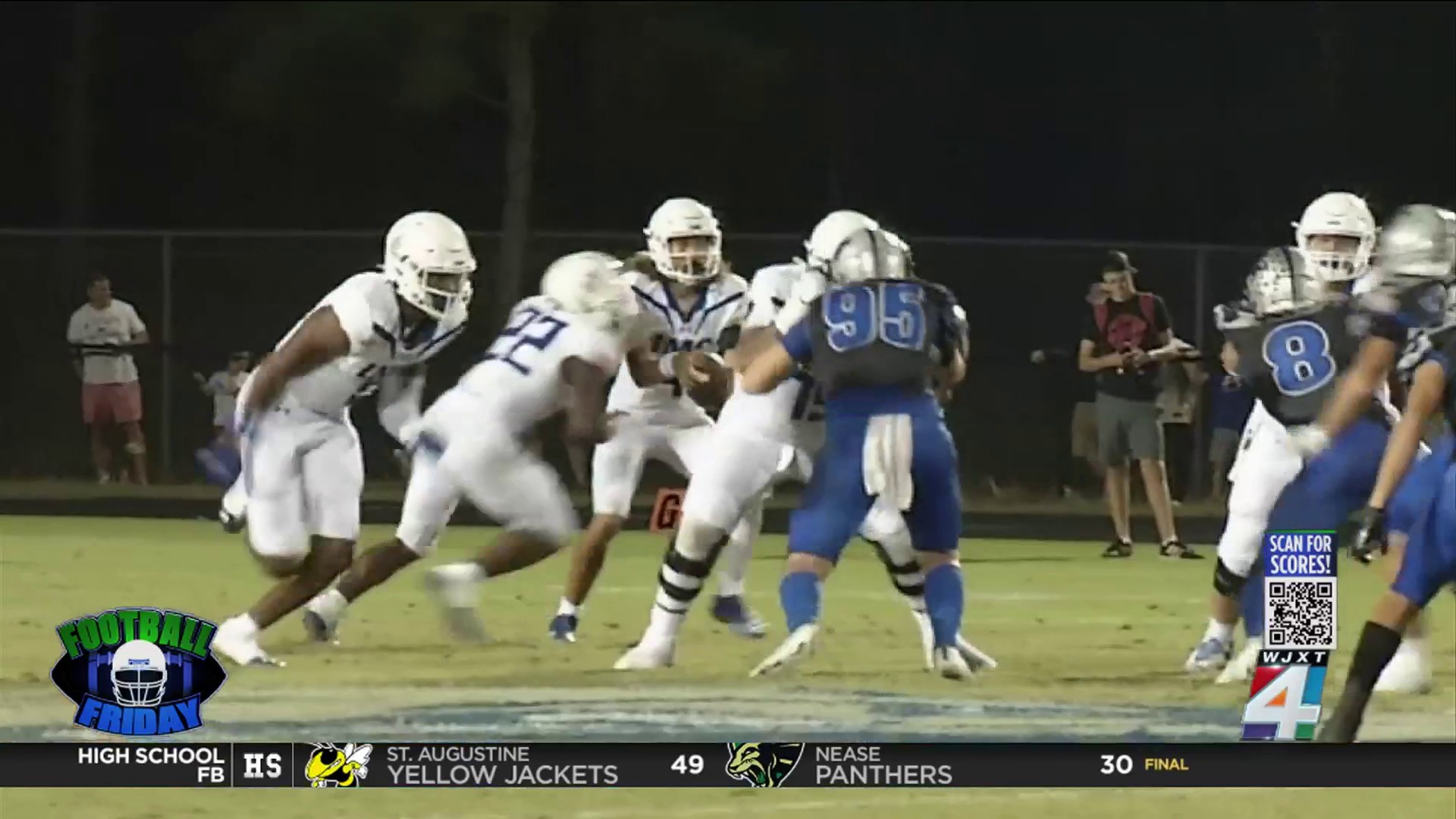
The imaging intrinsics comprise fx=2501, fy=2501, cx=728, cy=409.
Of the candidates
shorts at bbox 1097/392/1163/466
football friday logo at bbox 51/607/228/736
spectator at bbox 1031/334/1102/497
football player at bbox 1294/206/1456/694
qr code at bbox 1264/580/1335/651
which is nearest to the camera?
football friday logo at bbox 51/607/228/736

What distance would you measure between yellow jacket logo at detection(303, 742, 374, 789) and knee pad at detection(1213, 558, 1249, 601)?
6.87ft

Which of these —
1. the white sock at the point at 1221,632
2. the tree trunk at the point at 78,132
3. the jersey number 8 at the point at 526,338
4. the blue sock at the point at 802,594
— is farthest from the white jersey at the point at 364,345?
the tree trunk at the point at 78,132

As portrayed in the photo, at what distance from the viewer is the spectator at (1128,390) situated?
749 cm

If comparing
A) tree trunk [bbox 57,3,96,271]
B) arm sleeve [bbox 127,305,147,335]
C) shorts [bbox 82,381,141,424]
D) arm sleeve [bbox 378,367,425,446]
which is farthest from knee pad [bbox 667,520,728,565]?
tree trunk [bbox 57,3,96,271]

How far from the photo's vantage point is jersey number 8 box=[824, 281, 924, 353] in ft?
16.4

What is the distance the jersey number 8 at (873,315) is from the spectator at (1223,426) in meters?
1.73

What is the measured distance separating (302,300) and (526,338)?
3399 millimetres

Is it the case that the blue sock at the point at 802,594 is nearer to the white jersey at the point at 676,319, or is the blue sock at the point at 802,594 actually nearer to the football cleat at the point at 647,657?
the football cleat at the point at 647,657

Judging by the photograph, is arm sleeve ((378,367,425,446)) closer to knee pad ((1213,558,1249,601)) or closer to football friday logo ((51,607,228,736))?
football friday logo ((51,607,228,736))

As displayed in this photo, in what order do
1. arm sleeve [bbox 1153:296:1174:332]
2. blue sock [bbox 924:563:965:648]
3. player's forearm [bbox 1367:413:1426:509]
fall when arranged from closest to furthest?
player's forearm [bbox 1367:413:1426:509] → blue sock [bbox 924:563:965:648] → arm sleeve [bbox 1153:296:1174:332]

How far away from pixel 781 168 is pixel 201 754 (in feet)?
16.8

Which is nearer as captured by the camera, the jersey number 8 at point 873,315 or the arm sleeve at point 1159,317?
the jersey number 8 at point 873,315

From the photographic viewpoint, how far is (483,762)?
402 centimetres
